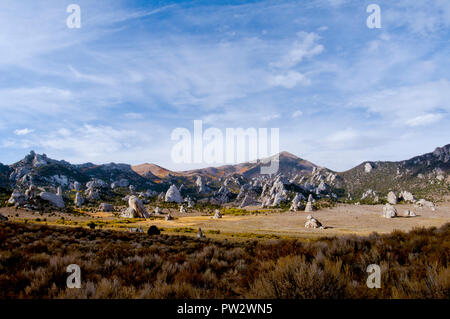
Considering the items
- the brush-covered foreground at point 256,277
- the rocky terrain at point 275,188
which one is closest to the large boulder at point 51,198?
the rocky terrain at point 275,188

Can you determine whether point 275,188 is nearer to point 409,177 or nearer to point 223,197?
point 223,197

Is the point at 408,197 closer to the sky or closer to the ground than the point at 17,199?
closer to the ground

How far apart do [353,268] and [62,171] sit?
183693 millimetres

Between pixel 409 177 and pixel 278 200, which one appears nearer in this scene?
pixel 278 200

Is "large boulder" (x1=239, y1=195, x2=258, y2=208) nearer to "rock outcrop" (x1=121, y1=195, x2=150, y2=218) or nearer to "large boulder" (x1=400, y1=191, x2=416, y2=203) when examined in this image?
"rock outcrop" (x1=121, y1=195, x2=150, y2=218)

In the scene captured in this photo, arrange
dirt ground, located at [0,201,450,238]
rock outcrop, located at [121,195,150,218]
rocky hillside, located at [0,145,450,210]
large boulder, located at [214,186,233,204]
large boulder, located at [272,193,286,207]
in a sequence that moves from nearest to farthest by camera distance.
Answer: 1. dirt ground, located at [0,201,450,238]
2. rock outcrop, located at [121,195,150,218]
3. large boulder, located at [272,193,286,207]
4. rocky hillside, located at [0,145,450,210]
5. large boulder, located at [214,186,233,204]

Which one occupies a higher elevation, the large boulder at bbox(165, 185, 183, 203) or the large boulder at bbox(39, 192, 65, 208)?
the large boulder at bbox(39, 192, 65, 208)

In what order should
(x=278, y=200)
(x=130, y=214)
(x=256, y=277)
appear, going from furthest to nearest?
1. (x=278, y=200)
2. (x=130, y=214)
3. (x=256, y=277)

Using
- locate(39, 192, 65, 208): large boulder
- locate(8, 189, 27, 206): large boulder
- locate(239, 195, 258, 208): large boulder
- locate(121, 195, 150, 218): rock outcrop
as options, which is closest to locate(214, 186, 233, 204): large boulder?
locate(239, 195, 258, 208): large boulder

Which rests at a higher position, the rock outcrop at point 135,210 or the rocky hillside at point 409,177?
the rocky hillside at point 409,177

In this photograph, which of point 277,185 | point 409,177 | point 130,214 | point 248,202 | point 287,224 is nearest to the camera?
point 287,224

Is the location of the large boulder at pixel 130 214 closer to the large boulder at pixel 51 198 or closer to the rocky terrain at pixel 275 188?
the rocky terrain at pixel 275 188

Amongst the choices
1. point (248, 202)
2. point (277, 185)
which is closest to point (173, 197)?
point (248, 202)
